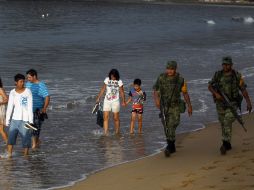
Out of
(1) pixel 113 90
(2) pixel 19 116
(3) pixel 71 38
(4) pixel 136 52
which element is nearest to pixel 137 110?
(1) pixel 113 90

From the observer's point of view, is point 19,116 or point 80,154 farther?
point 80,154

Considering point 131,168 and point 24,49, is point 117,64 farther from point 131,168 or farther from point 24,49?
point 131,168

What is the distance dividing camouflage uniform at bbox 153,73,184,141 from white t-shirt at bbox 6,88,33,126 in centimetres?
201

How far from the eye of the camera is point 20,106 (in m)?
12.7

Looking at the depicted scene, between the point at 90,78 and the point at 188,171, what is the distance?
1742 cm

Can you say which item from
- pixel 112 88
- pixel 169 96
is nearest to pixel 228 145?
pixel 169 96

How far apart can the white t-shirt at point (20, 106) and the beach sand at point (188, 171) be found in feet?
5.38

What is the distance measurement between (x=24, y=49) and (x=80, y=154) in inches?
1218

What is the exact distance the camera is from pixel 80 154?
45.2 ft

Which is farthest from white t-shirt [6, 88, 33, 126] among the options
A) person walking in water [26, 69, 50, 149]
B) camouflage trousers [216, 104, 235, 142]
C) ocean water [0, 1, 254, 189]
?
camouflage trousers [216, 104, 235, 142]

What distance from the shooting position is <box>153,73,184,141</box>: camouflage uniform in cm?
1216

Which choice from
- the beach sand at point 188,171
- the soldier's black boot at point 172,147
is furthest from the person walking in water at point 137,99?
the soldier's black boot at point 172,147

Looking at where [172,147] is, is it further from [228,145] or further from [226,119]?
[226,119]

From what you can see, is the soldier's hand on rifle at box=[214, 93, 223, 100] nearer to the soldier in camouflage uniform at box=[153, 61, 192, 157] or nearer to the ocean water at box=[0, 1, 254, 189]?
the soldier in camouflage uniform at box=[153, 61, 192, 157]
